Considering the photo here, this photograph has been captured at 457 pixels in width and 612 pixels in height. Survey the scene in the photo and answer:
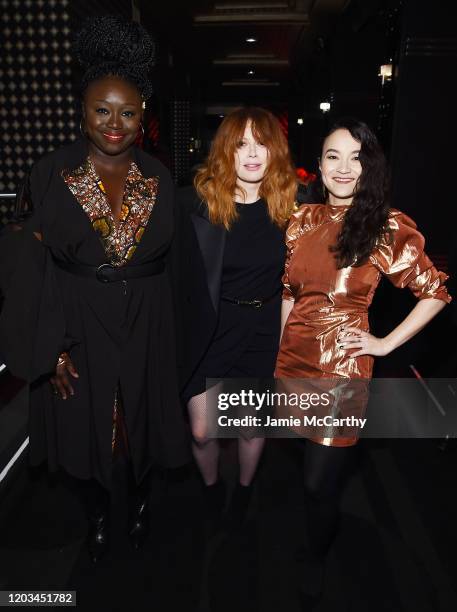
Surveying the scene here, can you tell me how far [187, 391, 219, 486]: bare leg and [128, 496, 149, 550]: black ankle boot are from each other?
0.31m

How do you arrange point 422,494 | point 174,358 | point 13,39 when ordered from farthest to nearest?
point 13,39 → point 422,494 → point 174,358

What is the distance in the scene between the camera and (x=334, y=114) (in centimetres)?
A: 947

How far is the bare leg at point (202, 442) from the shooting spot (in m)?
2.20

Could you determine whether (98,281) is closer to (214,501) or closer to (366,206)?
(366,206)

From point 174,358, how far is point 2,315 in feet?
2.14

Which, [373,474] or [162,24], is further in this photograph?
[162,24]

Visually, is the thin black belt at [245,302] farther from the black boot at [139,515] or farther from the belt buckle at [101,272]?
the black boot at [139,515]

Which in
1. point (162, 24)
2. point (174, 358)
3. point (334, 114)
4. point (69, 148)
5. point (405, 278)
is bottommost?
point (174, 358)

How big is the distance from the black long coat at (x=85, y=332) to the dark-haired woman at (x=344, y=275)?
525 mm

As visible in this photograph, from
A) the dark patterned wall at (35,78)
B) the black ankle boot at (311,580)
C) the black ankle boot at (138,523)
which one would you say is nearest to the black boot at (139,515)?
the black ankle boot at (138,523)

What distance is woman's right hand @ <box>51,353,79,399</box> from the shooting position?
1.87m

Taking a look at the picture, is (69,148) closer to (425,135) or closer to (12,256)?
(12,256)

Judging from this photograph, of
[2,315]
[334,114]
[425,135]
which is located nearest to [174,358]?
[2,315]

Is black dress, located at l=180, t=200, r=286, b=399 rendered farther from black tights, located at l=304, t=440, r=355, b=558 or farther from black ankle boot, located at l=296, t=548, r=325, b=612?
black ankle boot, located at l=296, t=548, r=325, b=612
